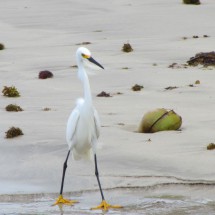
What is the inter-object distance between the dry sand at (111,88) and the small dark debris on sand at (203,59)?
26 cm

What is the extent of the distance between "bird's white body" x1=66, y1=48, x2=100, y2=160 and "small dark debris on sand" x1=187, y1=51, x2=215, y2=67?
20.0 feet

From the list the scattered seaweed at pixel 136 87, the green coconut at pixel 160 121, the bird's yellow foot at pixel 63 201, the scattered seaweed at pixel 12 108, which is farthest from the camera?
the scattered seaweed at pixel 136 87

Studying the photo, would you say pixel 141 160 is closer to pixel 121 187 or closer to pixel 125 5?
pixel 121 187

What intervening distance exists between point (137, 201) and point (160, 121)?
2.36 metres

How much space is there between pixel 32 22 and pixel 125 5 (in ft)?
8.71

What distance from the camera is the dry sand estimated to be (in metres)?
10.5

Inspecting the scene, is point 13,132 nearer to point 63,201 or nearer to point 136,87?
point 63,201

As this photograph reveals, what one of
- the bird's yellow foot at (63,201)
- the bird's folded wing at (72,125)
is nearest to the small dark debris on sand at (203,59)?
the bird's folded wing at (72,125)

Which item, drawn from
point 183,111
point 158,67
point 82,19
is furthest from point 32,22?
point 183,111

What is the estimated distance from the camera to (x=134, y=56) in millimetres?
16906

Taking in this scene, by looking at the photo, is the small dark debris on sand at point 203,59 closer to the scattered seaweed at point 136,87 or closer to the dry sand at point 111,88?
the dry sand at point 111,88

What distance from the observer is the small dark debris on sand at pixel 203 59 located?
52.0 ft

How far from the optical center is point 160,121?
1166 centimetres

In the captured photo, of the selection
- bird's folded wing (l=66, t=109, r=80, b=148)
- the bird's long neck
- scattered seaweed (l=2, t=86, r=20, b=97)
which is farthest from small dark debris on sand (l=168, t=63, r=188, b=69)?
the bird's long neck
